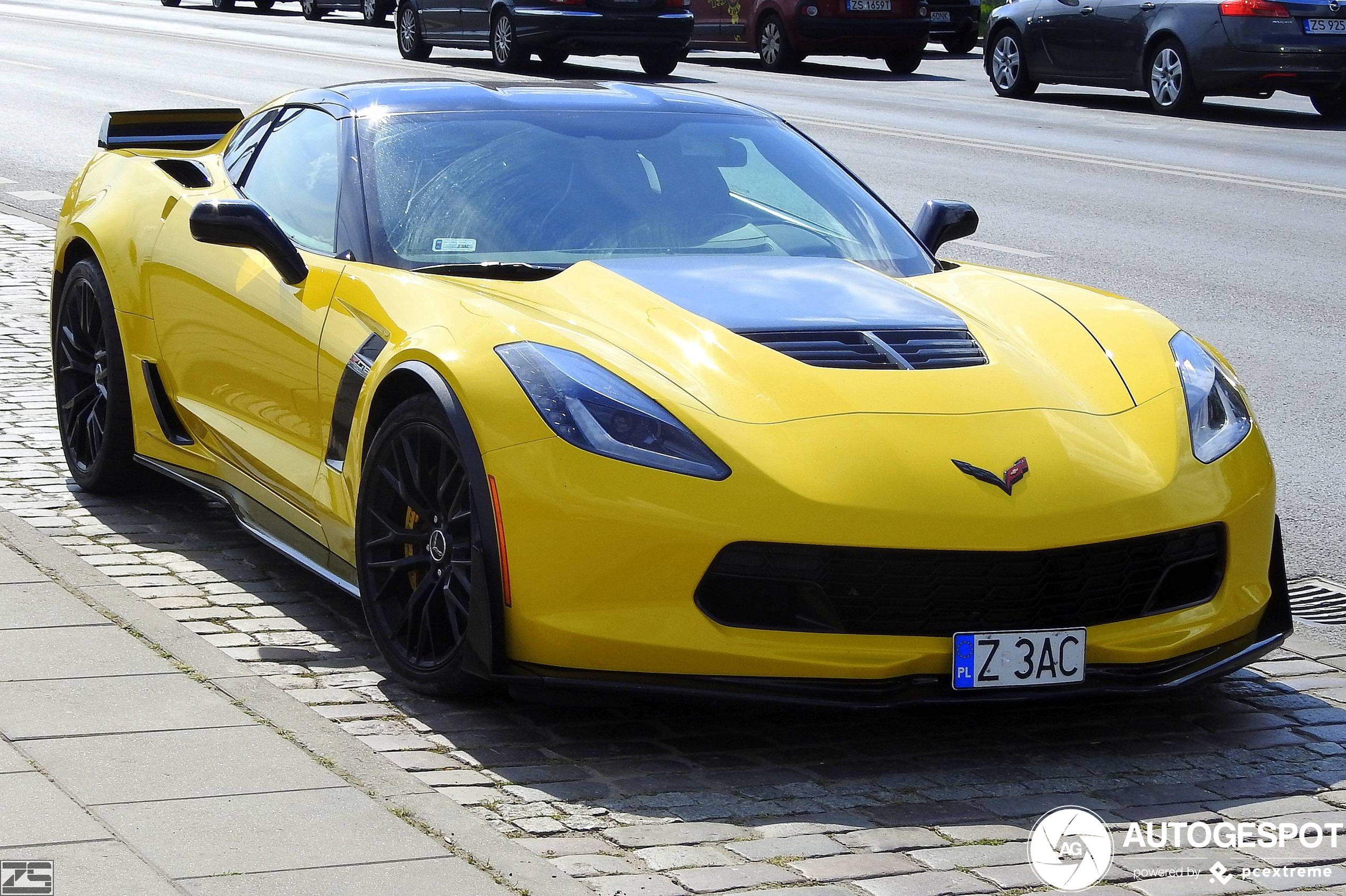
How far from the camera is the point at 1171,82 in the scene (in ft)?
67.0

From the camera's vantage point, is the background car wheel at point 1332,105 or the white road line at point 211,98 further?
the background car wheel at point 1332,105

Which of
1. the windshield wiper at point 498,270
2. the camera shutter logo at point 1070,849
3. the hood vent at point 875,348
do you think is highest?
the windshield wiper at point 498,270

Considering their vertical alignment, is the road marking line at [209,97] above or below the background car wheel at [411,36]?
below

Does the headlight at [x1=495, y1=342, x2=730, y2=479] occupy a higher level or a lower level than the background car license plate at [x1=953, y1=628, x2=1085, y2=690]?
higher

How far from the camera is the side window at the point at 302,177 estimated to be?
5285 mm

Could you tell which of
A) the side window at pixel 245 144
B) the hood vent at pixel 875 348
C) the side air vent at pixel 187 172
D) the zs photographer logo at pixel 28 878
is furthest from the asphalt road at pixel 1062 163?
the zs photographer logo at pixel 28 878

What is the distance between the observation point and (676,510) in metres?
3.95

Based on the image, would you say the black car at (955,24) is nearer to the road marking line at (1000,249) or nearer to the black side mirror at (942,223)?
the road marking line at (1000,249)

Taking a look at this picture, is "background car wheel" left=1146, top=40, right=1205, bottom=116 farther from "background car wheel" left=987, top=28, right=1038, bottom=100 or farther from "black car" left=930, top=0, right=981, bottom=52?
"black car" left=930, top=0, right=981, bottom=52

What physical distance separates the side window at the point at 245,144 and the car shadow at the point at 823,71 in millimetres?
19470

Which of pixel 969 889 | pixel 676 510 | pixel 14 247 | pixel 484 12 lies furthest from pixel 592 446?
pixel 484 12

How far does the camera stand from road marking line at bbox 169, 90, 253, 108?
18.6 m

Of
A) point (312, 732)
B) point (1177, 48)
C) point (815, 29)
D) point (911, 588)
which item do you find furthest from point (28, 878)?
point (815, 29)

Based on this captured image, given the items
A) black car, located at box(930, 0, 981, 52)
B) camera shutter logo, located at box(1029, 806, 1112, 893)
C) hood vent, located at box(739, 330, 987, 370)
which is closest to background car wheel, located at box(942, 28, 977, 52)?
black car, located at box(930, 0, 981, 52)
